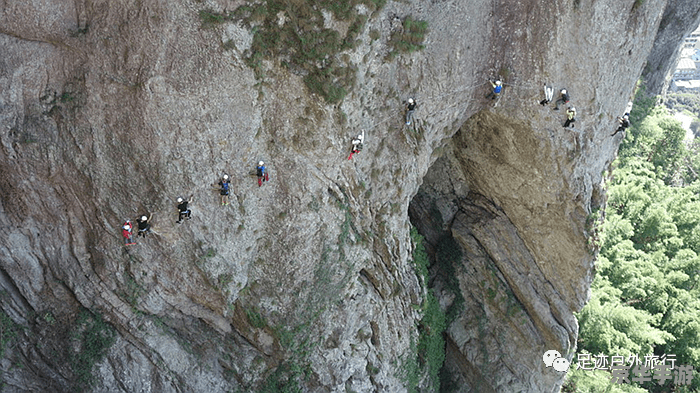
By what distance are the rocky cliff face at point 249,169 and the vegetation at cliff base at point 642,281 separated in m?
7.08

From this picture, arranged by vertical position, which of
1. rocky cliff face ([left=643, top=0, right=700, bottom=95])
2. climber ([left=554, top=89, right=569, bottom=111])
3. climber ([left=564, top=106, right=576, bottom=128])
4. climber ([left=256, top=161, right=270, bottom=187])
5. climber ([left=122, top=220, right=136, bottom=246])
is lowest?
climber ([left=122, top=220, right=136, bottom=246])

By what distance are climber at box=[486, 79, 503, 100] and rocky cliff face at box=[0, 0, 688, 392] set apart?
258mm

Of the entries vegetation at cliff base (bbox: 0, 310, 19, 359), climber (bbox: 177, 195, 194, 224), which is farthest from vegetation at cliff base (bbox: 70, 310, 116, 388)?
climber (bbox: 177, 195, 194, 224)

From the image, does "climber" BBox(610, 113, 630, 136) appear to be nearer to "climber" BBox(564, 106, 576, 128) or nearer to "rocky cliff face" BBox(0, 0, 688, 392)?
"rocky cliff face" BBox(0, 0, 688, 392)

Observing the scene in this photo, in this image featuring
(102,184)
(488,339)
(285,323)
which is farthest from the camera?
(488,339)

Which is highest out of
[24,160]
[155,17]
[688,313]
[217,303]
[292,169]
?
[155,17]

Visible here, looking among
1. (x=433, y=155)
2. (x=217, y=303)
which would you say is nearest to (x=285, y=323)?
(x=217, y=303)

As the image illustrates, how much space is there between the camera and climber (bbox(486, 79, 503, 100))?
53.3 feet

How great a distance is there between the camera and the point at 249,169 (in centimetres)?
1398

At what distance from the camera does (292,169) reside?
47.2ft

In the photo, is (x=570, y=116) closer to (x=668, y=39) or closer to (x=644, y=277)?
(x=644, y=277)

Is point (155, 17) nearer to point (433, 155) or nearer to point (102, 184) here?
point (102, 184)

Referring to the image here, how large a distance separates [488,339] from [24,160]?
57.3 ft

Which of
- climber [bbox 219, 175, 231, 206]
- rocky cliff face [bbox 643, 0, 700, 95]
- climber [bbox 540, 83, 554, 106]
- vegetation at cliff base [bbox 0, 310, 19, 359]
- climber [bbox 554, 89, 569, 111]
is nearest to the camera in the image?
climber [bbox 219, 175, 231, 206]
